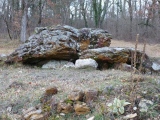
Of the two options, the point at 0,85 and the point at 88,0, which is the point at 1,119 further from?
the point at 88,0

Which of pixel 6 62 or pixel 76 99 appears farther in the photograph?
pixel 6 62

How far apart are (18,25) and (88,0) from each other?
36.2ft

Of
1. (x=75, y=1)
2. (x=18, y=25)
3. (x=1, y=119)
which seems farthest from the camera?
(x=75, y=1)

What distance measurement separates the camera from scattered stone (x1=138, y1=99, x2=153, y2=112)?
299 cm

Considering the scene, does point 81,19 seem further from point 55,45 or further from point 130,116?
point 130,116

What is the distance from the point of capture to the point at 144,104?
3.09 metres

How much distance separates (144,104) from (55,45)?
15.6 ft

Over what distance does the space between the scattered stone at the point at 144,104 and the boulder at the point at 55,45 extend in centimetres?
456

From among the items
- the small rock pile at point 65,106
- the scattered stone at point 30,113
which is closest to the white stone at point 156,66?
the small rock pile at point 65,106

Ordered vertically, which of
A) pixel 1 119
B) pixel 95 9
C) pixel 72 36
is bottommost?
pixel 1 119

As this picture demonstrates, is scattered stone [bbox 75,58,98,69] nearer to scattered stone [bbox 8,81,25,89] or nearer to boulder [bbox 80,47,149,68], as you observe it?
boulder [bbox 80,47,149,68]

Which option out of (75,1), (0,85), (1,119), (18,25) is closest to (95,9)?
(75,1)

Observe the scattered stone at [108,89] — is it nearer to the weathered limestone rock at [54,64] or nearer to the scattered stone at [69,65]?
the scattered stone at [69,65]

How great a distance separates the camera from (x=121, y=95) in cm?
340
